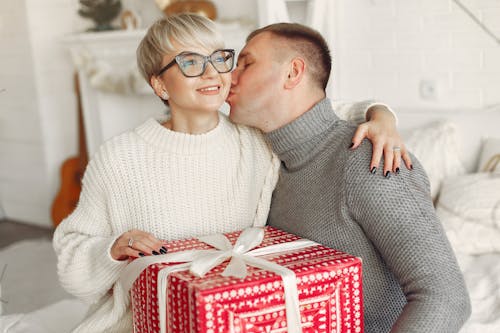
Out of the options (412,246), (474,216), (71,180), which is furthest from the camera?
(71,180)

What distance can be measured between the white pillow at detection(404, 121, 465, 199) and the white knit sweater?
1332 millimetres

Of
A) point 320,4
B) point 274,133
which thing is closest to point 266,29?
point 274,133

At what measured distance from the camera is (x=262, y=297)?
1124 millimetres

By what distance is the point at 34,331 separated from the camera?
1.97m

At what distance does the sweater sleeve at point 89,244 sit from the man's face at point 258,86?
348 mm

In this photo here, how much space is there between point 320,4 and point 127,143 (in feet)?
6.01

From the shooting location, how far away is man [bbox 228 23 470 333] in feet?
4.30

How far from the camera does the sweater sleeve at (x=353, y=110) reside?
69.7 inches

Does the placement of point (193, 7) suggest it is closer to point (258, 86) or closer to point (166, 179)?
point (258, 86)

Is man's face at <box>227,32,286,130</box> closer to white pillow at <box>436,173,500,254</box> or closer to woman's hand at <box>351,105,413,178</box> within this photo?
woman's hand at <box>351,105,413,178</box>

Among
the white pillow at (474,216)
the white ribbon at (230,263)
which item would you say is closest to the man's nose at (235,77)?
the white ribbon at (230,263)

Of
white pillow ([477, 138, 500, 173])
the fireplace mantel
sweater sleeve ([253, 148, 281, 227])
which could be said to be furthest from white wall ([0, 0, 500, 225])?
sweater sleeve ([253, 148, 281, 227])

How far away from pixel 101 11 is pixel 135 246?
10.4 ft

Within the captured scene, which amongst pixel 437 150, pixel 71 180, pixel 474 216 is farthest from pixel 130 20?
pixel 474 216
